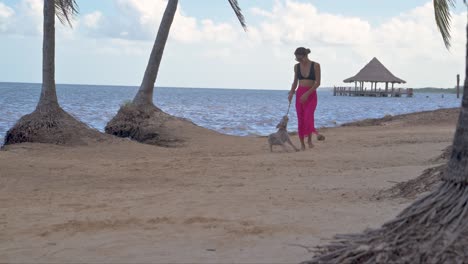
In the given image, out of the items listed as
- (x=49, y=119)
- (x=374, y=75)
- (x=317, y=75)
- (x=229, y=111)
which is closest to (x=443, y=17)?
(x=317, y=75)

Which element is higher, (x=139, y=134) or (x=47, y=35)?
(x=47, y=35)

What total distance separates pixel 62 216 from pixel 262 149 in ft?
21.8

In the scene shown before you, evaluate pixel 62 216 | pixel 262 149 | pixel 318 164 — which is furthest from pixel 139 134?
pixel 62 216

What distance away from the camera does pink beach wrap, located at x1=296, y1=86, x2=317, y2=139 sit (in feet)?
36.5

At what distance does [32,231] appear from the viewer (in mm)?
5508

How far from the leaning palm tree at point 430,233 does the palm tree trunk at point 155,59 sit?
12941mm

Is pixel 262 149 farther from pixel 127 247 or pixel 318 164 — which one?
pixel 127 247

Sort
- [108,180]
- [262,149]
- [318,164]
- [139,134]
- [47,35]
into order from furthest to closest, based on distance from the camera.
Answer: [139,134], [47,35], [262,149], [318,164], [108,180]

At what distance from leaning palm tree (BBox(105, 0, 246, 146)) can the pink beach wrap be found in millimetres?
4457

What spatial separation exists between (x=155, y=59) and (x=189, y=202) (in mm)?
10609

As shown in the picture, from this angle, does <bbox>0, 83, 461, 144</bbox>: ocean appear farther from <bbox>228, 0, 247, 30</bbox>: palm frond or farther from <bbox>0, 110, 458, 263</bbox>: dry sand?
<bbox>0, 110, 458, 263</bbox>: dry sand

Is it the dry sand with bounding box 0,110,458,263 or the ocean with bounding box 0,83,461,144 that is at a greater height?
the dry sand with bounding box 0,110,458,263

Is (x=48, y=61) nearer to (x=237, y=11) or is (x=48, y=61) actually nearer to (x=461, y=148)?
(x=237, y=11)

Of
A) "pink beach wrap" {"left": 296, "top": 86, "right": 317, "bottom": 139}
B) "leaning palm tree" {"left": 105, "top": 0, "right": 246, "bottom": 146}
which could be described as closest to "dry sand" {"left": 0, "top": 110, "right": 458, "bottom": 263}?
"pink beach wrap" {"left": 296, "top": 86, "right": 317, "bottom": 139}
